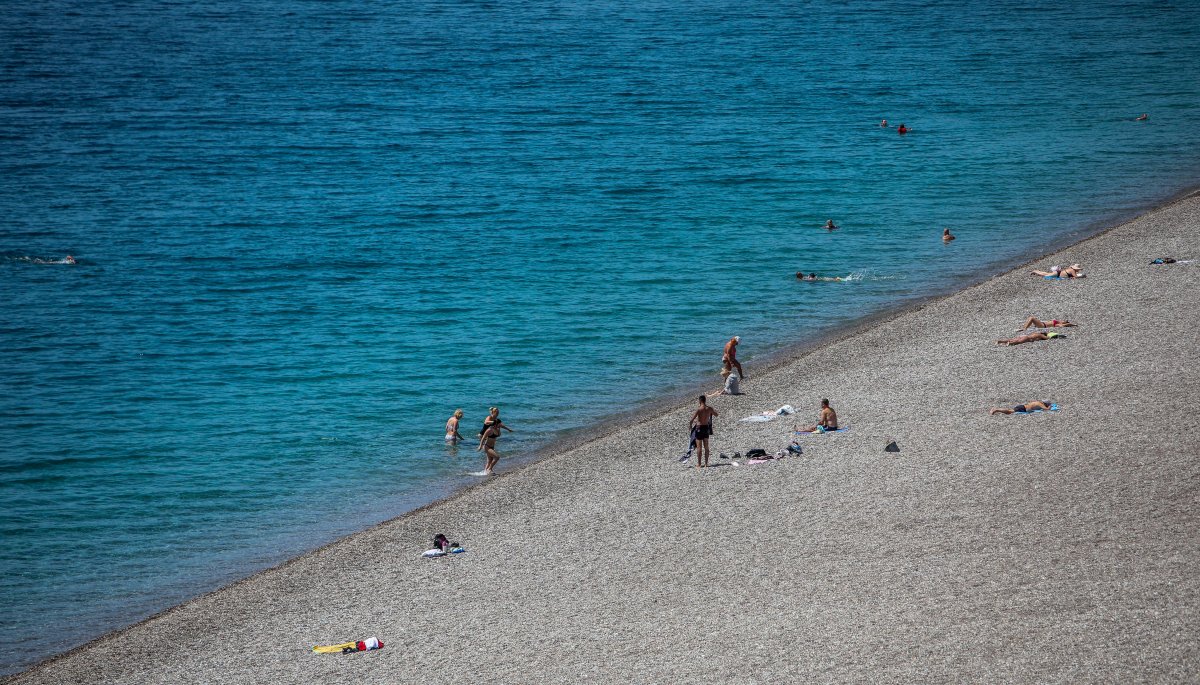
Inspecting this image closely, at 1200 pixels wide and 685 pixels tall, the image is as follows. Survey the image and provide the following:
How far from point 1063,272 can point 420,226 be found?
26025 mm

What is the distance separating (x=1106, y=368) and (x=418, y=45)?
76.0m

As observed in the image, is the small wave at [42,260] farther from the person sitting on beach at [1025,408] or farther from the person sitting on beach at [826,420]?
the person sitting on beach at [1025,408]

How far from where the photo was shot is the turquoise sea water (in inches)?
1046

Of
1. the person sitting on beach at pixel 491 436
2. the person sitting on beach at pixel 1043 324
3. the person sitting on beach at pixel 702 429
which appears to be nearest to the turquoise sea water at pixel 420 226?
the person sitting on beach at pixel 491 436

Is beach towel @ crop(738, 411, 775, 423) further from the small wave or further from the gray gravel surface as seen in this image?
the small wave

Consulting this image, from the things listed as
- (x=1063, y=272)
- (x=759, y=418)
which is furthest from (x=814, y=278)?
(x=759, y=418)

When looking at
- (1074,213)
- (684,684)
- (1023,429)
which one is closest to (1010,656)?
(684,684)

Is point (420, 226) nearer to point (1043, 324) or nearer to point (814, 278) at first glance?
point (814, 278)

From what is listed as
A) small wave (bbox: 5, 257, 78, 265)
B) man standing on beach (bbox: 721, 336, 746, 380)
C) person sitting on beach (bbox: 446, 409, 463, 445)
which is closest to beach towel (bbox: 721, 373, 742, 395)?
man standing on beach (bbox: 721, 336, 746, 380)

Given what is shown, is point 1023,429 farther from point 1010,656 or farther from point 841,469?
point 1010,656

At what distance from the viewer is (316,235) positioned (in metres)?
47.9

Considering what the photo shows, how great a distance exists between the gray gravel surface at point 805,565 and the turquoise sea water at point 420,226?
274 cm

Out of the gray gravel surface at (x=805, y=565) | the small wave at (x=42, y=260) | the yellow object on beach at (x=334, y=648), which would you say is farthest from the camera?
the small wave at (x=42, y=260)

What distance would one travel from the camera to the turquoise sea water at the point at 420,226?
87.2 feet
